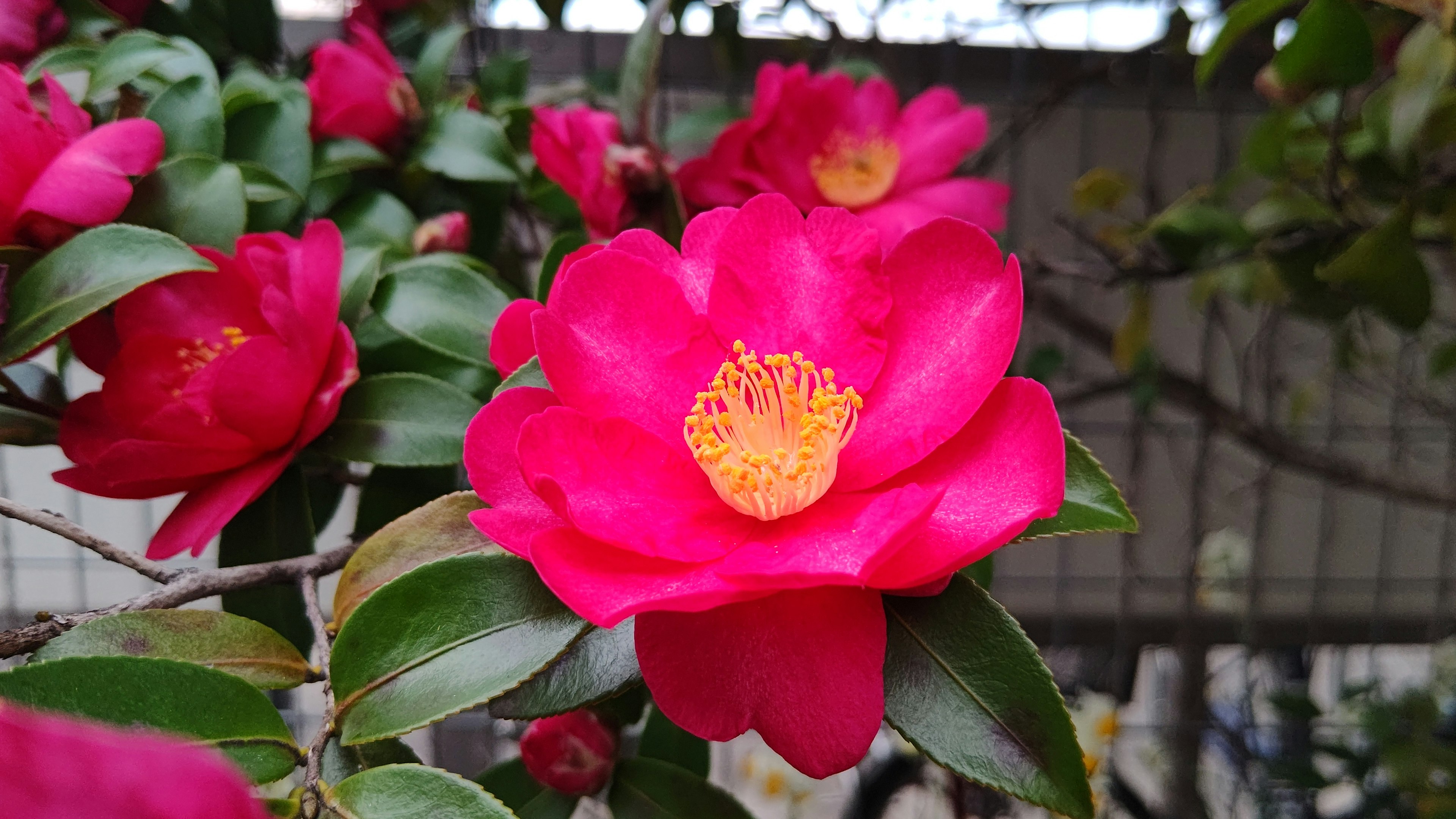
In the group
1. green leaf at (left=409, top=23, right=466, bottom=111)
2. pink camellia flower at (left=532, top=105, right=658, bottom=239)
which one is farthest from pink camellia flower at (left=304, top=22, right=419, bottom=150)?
pink camellia flower at (left=532, top=105, right=658, bottom=239)

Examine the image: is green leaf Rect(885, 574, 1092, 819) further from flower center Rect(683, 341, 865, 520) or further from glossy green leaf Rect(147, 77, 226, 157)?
glossy green leaf Rect(147, 77, 226, 157)

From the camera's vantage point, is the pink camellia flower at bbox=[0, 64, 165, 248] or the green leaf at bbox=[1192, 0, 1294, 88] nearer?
the pink camellia flower at bbox=[0, 64, 165, 248]

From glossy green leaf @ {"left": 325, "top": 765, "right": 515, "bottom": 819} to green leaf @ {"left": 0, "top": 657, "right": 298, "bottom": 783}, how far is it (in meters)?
0.03

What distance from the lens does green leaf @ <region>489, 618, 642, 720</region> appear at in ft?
0.84

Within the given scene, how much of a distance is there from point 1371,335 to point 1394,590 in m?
0.38

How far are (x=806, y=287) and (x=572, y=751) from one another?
0.26 meters

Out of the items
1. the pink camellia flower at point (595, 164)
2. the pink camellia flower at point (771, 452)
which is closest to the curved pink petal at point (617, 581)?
the pink camellia flower at point (771, 452)

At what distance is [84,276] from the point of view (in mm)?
326

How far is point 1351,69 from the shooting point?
474mm

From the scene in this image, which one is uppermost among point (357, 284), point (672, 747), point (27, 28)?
point (27, 28)

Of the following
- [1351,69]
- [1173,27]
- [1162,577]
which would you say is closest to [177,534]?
[1351,69]

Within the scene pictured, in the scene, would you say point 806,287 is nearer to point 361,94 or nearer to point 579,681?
point 579,681

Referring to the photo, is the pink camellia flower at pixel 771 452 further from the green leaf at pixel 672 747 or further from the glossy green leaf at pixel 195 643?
the green leaf at pixel 672 747

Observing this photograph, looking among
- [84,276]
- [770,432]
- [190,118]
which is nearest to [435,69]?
[190,118]
